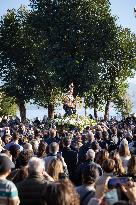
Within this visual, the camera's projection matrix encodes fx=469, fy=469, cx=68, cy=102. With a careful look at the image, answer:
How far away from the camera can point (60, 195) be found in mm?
4812

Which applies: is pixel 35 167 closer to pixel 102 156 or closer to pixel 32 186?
pixel 32 186

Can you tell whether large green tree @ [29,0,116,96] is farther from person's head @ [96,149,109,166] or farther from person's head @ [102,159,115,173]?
person's head @ [102,159,115,173]

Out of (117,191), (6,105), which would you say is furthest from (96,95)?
(117,191)

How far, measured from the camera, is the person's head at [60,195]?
481 centimetres

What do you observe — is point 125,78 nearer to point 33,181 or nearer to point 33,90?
point 33,90

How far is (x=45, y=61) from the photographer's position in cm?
4956

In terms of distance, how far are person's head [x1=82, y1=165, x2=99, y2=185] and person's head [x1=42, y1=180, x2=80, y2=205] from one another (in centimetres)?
196

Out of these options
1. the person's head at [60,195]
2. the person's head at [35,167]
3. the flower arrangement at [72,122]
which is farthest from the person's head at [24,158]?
the flower arrangement at [72,122]

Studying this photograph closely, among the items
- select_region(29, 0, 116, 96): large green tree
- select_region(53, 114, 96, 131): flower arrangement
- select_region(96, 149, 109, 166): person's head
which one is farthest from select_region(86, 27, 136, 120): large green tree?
select_region(96, 149, 109, 166): person's head

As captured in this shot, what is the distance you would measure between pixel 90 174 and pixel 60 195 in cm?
223

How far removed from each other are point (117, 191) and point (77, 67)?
43728 mm

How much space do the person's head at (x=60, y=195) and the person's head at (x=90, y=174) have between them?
1955 millimetres

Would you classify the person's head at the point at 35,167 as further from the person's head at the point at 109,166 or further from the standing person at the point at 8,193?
the person's head at the point at 109,166

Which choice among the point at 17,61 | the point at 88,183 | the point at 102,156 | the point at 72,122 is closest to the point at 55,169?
the point at 88,183
